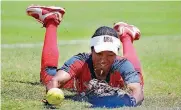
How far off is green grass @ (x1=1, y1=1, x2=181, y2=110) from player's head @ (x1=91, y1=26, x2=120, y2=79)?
1.69 feet

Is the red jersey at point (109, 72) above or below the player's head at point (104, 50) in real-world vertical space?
below

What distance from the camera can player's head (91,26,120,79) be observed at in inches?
293

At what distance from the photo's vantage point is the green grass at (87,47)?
8508 millimetres

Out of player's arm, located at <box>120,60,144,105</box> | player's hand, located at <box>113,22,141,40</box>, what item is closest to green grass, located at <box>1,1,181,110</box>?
player's arm, located at <box>120,60,144,105</box>

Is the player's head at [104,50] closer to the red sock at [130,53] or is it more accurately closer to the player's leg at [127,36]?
the red sock at [130,53]

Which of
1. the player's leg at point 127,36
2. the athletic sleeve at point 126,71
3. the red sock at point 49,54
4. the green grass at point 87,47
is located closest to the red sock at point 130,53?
the player's leg at point 127,36

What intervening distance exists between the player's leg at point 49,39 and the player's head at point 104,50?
56.1 inches

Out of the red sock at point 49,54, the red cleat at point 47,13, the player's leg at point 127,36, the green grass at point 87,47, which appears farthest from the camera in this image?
the red cleat at point 47,13

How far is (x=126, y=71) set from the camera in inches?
304

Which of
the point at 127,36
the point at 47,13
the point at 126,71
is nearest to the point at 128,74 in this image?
the point at 126,71

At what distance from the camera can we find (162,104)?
7867 millimetres

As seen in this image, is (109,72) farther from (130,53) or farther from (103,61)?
(130,53)

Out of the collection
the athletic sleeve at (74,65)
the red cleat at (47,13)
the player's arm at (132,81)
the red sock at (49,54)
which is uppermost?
the red cleat at (47,13)

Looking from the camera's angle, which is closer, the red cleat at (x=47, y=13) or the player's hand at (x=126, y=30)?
the red cleat at (x=47, y=13)
